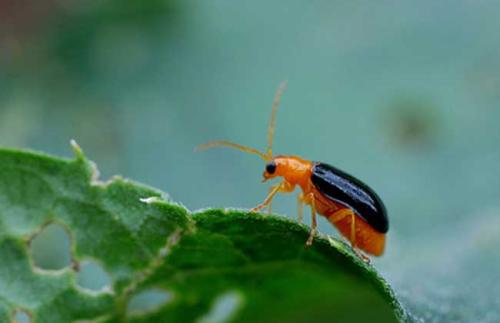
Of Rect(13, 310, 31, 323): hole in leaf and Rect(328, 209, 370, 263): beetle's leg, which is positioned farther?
Rect(328, 209, 370, 263): beetle's leg

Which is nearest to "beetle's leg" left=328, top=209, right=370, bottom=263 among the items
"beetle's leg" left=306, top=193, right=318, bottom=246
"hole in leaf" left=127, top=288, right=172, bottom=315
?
"beetle's leg" left=306, top=193, right=318, bottom=246

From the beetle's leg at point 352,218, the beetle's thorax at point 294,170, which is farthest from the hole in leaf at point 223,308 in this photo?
the beetle's thorax at point 294,170

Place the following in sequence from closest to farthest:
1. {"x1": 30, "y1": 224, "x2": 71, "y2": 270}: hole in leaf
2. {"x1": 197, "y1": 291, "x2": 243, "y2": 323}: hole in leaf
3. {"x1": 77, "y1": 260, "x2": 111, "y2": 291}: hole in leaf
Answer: {"x1": 77, "y1": 260, "x2": 111, "y2": 291}: hole in leaf
{"x1": 197, "y1": 291, "x2": 243, "y2": 323}: hole in leaf
{"x1": 30, "y1": 224, "x2": 71, "y2": 270}: hole in leaf

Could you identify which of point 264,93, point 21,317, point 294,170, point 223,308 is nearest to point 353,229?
point 294,170

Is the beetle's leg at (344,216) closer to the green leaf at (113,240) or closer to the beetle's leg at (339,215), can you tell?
the beetle's leg at (339,215)

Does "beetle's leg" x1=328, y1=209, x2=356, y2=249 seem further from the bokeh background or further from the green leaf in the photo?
the bokeh background

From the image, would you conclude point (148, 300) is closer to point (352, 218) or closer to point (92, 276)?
point (92, 276)
